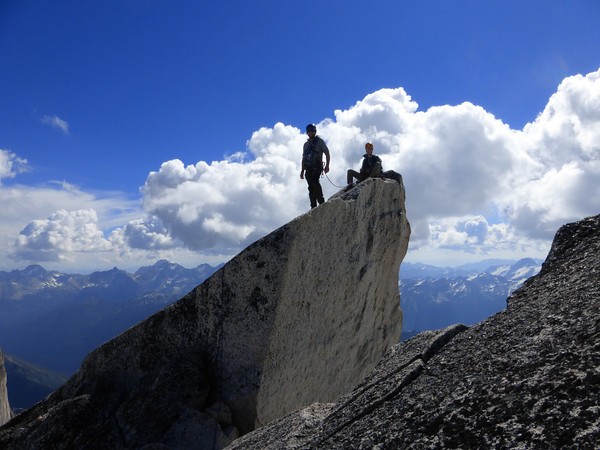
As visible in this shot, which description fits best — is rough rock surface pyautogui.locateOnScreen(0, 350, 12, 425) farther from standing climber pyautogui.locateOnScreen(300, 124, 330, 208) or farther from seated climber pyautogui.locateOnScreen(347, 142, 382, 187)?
seated climber pyautogui.locateOnScreen(347, 142, 382, 187)

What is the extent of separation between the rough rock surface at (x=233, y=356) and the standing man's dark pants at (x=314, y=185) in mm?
2926

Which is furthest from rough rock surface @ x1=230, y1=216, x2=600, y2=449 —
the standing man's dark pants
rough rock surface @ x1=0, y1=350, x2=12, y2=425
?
rough rock surface @ x1=0, y1=350, x2=12, y2=425

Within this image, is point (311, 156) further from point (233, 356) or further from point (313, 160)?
point (233, 356)

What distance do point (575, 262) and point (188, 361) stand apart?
41.9 ft

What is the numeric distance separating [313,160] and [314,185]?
1207mm

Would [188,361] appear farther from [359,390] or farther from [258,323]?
[359,390]

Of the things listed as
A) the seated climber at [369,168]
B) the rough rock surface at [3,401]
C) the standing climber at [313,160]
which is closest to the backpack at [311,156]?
the standing climber at [313,160]

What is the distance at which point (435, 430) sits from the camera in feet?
17.1

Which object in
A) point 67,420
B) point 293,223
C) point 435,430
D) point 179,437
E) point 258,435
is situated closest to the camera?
point 435,430

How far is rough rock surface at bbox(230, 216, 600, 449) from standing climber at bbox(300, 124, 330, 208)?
14.9m

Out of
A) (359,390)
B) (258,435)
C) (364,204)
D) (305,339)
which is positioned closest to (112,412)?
(305,339)

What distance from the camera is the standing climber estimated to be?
22.5 meters

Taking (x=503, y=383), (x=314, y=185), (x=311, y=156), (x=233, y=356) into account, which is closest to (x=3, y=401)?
(x=233, y=356)

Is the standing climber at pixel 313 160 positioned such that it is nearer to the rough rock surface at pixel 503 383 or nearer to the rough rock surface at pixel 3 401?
the rough rock surface at pixel 503 383
